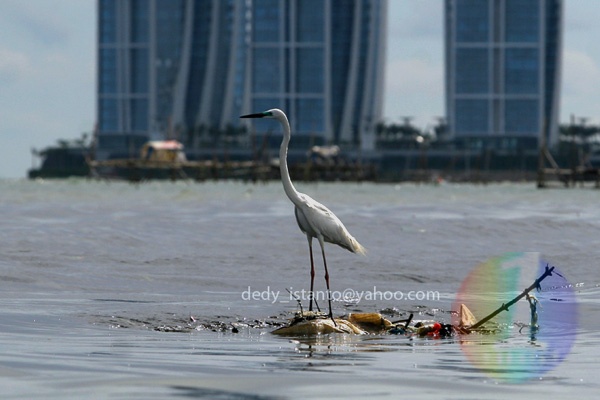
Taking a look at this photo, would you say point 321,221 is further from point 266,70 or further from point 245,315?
point 266,70

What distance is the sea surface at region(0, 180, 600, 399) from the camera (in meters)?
8.86

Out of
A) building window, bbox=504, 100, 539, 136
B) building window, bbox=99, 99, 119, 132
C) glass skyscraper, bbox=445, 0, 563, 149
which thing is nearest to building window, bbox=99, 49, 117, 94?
building window, bbox=99, 99, 119, 132

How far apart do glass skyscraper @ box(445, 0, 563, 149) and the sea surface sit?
14721cm

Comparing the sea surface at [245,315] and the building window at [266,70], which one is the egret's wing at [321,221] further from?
the building window at [266,70]

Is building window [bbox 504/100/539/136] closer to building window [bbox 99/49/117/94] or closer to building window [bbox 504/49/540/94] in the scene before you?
building window [bbox 504/49/540/94]

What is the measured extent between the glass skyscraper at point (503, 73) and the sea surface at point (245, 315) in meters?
147

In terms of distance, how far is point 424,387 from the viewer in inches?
346

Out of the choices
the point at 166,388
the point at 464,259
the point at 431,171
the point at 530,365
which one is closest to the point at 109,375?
the point at 166,388

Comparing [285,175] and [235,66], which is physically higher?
[235,66]

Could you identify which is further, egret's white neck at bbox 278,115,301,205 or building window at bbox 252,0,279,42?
building window at bbox 252,0,279,42

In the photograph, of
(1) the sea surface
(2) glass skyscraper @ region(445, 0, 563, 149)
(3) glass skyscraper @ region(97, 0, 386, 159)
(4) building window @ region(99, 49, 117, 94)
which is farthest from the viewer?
(4) building window @ region(99, 49, 117, 94)

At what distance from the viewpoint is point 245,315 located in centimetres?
1420

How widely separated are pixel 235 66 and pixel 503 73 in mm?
35261

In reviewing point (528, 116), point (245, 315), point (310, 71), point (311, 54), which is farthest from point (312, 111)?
point (245, 315)
